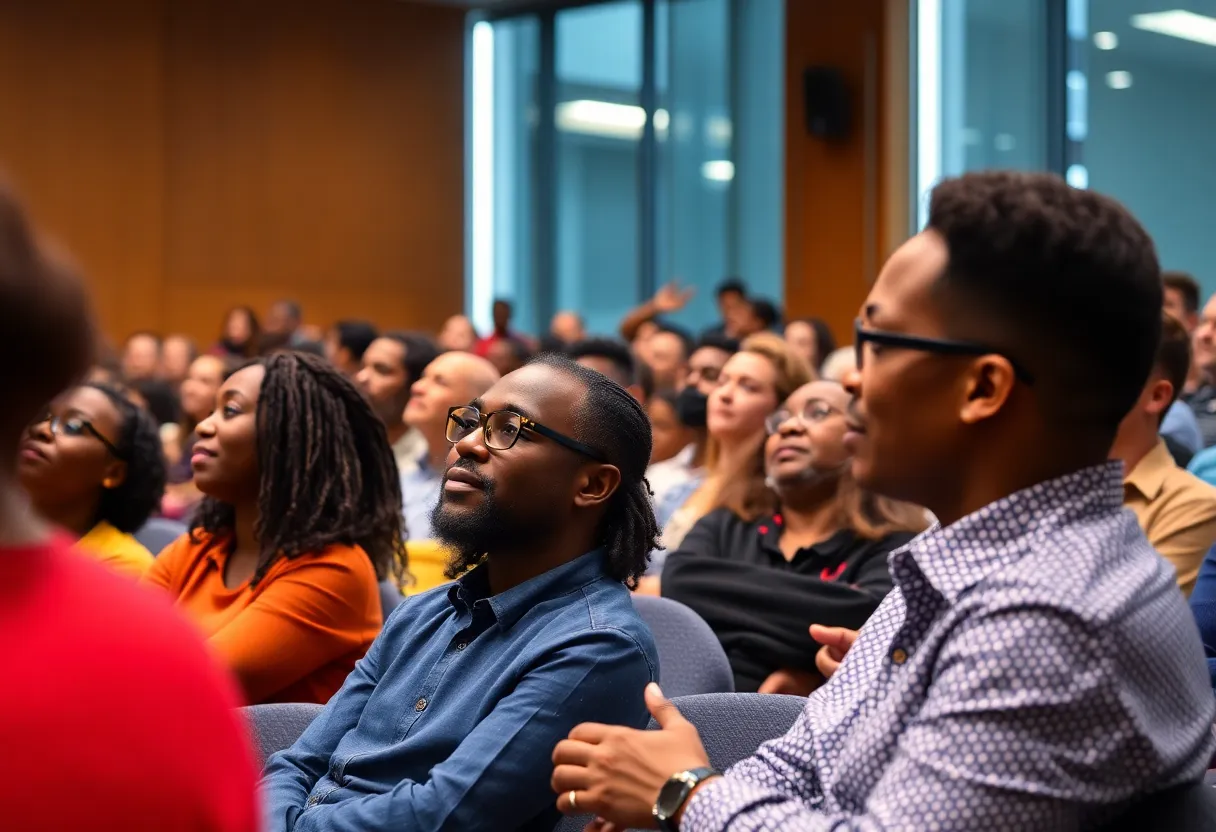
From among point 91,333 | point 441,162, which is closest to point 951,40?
point 441,162

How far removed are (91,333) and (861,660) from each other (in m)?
0.95

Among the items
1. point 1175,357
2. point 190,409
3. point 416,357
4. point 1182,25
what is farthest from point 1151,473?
point 1182,25

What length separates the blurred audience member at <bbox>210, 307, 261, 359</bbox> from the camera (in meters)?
10.4

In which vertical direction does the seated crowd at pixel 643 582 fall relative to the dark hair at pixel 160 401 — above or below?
above

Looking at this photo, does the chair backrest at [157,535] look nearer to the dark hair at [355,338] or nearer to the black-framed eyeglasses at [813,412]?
the black-framed eyeglasses at [813,412]

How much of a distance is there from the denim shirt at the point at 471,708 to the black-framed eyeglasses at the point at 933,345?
2.25 feet

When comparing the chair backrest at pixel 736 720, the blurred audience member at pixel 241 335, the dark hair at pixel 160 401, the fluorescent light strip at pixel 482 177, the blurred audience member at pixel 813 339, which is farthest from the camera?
the fluorescent light strip at pixel 482 177

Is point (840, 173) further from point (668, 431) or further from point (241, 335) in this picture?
point (668, 431)

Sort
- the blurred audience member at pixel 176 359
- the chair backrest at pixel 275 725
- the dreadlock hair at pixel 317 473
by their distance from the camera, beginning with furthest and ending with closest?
the blurred audience member at pixel 176 359
the dreadlock hair at pixel 317 473
the chair backrest at pixel 275 725

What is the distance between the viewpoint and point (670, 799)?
143cm

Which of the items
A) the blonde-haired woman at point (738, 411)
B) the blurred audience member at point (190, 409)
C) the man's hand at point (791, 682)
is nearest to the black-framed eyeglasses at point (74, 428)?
the blonde-haired woman at point (738, 411)

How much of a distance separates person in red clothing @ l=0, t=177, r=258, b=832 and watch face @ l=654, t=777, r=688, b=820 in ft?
1.94

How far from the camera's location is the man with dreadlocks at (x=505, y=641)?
1865 mm

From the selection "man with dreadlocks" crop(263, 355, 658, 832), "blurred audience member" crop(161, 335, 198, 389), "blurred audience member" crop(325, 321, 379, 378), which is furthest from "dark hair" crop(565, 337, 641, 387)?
"blurred audience member" crop(161, 335, 198, 389)
